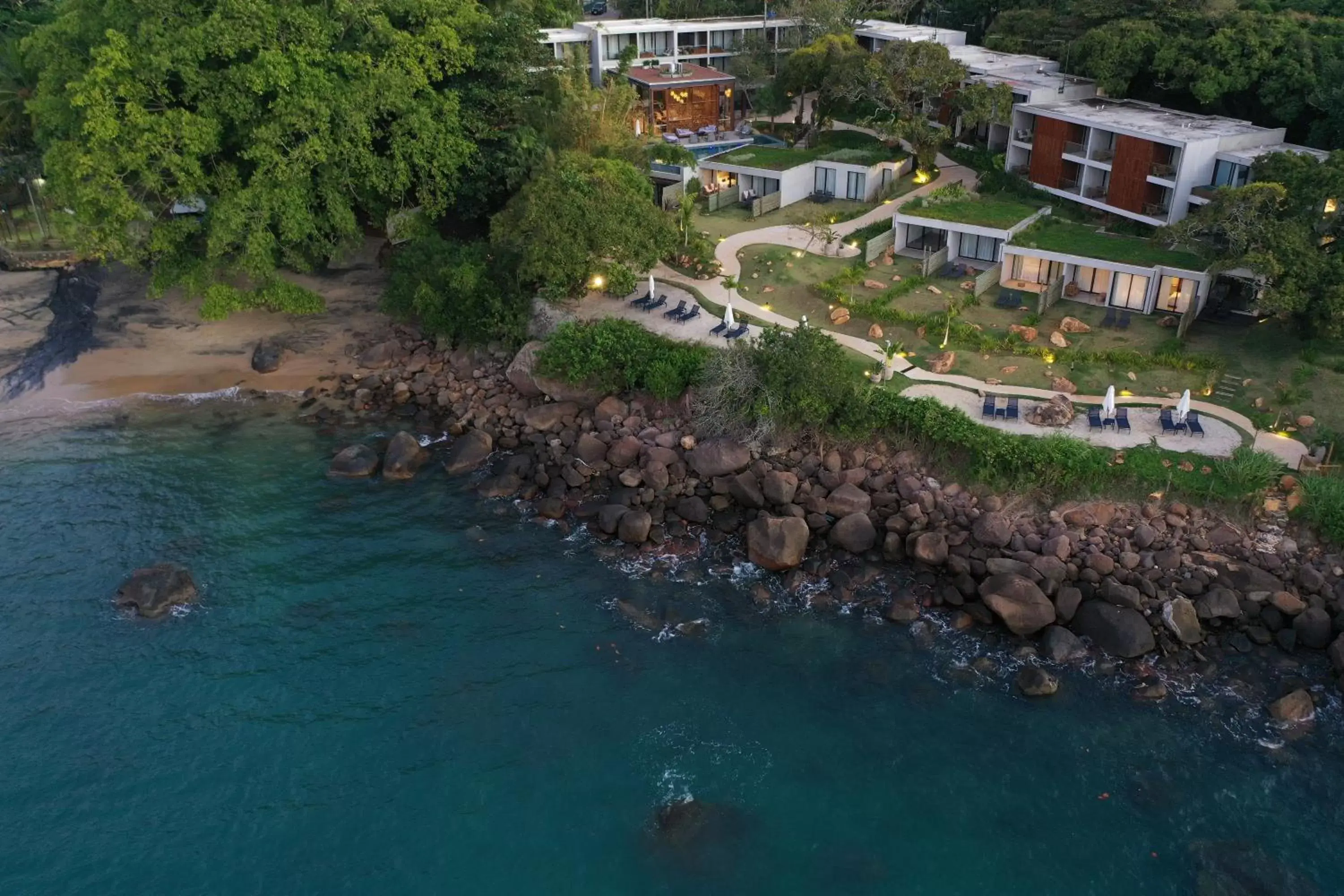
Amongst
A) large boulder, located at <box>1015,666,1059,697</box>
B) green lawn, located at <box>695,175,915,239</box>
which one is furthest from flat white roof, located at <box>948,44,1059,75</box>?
large boulder, located at <box>1015,666,1059,697</box>

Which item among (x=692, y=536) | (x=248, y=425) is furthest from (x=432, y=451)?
(x=692, y=536)

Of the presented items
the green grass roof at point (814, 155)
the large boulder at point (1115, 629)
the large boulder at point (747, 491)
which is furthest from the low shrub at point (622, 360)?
the green grass roof at point (814, 155)

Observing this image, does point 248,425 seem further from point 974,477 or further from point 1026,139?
point 1026,139

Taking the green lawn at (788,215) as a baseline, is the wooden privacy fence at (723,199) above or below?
above

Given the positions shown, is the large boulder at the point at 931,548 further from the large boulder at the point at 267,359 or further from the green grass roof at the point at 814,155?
the large boulder at the point at 267,359

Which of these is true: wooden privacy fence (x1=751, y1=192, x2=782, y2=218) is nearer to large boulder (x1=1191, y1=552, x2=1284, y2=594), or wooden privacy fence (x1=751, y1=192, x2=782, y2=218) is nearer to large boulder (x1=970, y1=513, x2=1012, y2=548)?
large boulder (x1=970, y1=513, x2=1012, y2=548)

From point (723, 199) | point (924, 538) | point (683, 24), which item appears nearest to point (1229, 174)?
point (723, 199)

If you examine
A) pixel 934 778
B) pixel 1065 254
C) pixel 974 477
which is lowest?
pixel 934 778
